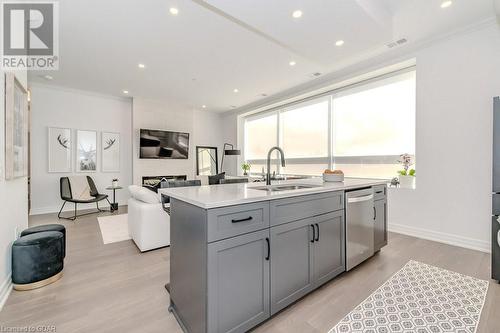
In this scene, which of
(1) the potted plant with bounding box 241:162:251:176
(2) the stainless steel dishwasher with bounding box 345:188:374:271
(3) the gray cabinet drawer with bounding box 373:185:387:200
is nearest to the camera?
(2) the stainless steel dishwasher with bounding box 345:188:374:271

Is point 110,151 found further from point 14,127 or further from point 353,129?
point 353,129

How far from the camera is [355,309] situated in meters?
1.76

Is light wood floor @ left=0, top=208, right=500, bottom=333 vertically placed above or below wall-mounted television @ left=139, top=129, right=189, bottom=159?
below

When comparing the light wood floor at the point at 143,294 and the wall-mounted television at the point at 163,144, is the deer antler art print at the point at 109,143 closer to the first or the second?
the wall-mounted television at the point at 163,144

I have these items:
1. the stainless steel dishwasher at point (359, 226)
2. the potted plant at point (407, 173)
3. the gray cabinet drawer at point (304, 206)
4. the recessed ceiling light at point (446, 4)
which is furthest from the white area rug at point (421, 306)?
the recessed ceiling light at point (446, 4)

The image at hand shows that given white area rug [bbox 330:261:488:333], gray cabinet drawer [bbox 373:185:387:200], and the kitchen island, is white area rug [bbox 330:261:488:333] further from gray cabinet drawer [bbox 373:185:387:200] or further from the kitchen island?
gray cabinet drawer [bbox 373:185:387:200]

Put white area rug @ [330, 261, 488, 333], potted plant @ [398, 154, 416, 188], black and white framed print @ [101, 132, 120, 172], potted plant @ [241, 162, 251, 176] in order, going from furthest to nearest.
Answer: potted plant @ [241, 162, 251, 176] → black and white framed print @ [101, 132, 120, 172] → potted plant @ [398, 154, 416, 188] → white area rug @ [330, 261, 488, 333]

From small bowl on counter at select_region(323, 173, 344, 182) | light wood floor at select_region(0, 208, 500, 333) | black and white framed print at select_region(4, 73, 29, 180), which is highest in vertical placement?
black and white framed print at select_region(4, 73, 29, 180)

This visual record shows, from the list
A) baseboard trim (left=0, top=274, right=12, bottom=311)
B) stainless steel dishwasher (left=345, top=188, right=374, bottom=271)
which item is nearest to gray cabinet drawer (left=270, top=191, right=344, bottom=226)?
stainless steel dishwasher (left=345, top=188, right=374, bottom=271)

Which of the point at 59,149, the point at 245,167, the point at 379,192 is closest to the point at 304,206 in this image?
the point at 379,192

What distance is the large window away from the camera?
4.03 meters

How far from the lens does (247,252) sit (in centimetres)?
144

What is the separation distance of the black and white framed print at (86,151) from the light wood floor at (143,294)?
346 cm

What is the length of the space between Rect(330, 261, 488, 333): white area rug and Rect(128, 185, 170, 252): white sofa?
2.38 m
